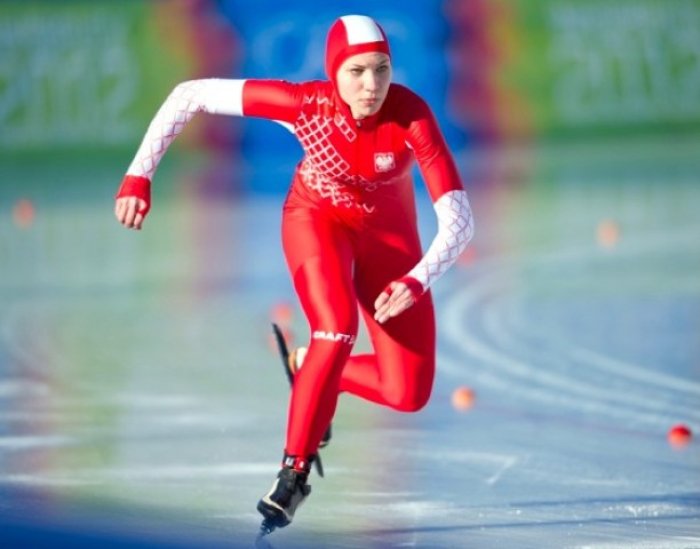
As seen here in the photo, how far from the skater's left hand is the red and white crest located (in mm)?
491

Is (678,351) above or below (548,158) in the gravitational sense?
below

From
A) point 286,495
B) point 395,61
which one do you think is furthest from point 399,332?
point 395,61

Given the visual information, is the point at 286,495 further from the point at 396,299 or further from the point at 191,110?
the point at 191,110

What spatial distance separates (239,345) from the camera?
8.62 meters

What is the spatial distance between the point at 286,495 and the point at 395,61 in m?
12.9

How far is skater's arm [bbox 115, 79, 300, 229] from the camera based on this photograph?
541 cm

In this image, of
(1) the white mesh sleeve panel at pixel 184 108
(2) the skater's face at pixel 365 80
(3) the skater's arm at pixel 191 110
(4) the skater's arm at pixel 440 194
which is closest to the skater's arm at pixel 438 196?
(4) the skater's arm at pixel 440 194

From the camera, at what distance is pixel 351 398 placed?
24.6 ft

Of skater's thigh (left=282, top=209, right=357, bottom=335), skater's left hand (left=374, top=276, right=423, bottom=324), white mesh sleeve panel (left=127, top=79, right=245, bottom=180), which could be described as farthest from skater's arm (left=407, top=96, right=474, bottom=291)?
white mesh sleeve panel (left=127, top=79, right=245, bottom=180)

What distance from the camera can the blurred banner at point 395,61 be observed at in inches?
679

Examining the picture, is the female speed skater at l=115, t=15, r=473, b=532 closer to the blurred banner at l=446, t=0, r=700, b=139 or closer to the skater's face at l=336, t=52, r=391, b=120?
the skater's face at l=336, t=52, r=391, b=120

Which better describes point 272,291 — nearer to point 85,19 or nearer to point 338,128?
point 338,128

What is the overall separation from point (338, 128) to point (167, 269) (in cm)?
580


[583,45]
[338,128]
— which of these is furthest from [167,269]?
[583,45]
